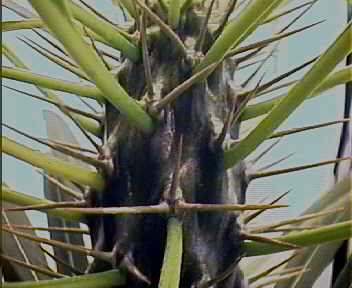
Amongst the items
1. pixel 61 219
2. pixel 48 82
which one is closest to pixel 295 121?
pixel 61 219

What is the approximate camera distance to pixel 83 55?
0.28 meters

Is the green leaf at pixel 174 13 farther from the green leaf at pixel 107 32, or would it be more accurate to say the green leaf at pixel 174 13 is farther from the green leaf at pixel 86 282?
the green leaf at pixel 86 282

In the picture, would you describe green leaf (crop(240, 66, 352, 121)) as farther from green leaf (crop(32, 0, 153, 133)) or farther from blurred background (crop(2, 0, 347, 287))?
blurred background (crop(2, 0, 347, 287))

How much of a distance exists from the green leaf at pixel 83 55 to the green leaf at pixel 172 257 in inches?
1.9

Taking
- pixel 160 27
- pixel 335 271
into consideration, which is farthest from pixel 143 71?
pixel 335 271

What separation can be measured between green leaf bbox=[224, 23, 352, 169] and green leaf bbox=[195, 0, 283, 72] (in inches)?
1.3

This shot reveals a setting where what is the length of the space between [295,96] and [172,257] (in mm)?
82

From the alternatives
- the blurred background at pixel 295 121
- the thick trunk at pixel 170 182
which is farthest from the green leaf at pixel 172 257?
the blurred background at pixel 295 121

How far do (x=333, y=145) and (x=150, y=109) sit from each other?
53 centimetres

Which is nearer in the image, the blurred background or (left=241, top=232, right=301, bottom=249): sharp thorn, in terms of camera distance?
(left=241, top=232, right=301, bottom=249): sharp thorn

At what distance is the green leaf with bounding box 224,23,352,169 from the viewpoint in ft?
0.94

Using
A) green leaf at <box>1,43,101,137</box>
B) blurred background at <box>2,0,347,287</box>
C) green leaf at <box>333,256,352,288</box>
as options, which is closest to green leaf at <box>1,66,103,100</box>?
green leaf at <box>1,43,101,137</box>

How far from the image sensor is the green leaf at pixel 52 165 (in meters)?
0.31

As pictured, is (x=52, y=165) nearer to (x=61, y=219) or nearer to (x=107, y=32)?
(x=107, y=32)
